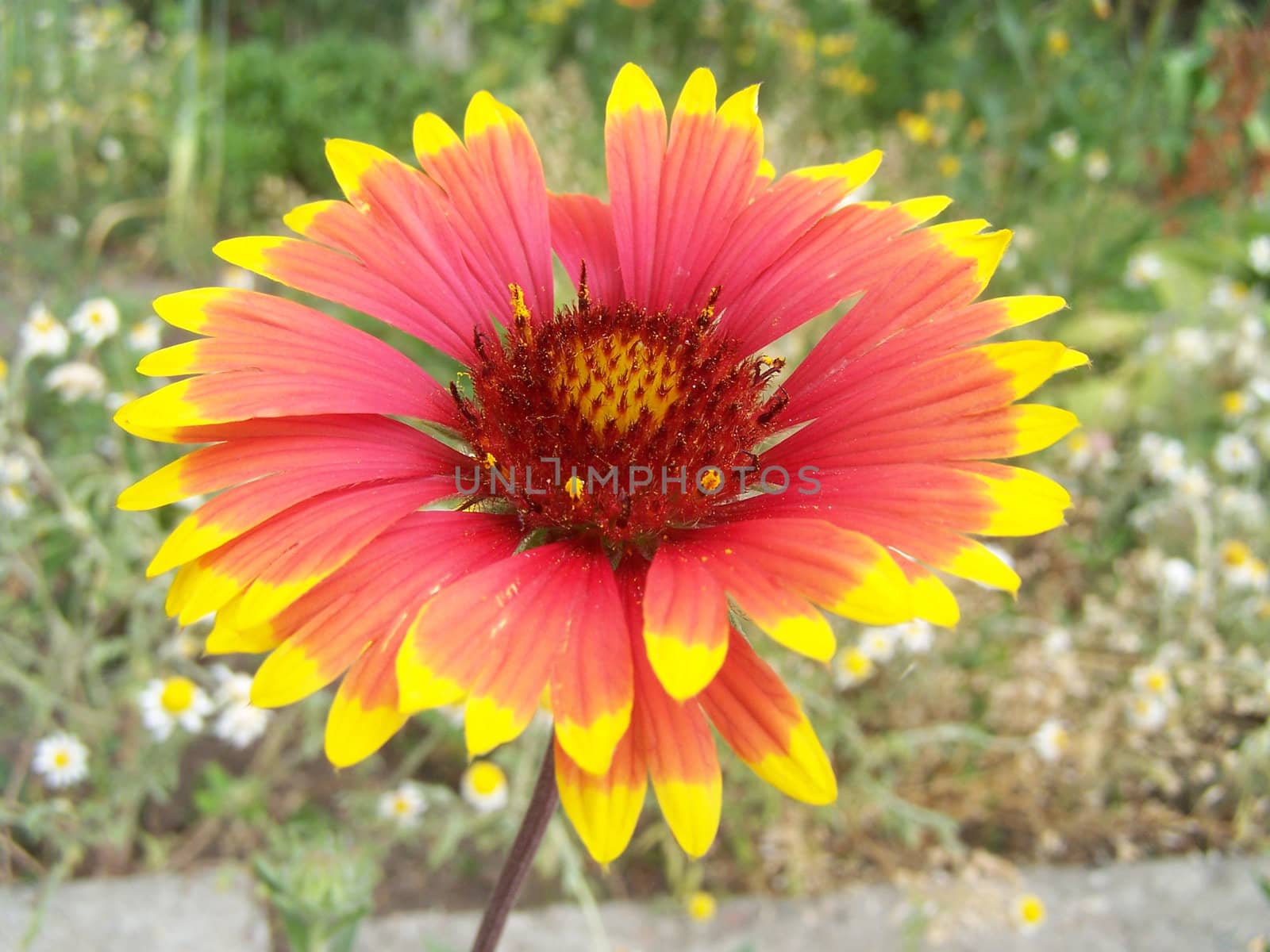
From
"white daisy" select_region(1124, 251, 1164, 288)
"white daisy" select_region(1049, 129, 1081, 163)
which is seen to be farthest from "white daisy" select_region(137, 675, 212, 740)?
"white daisy" select_region(1049, 129, 1081, 163)

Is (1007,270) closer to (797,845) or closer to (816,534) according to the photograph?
(797,845)

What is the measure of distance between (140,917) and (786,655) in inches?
39.9

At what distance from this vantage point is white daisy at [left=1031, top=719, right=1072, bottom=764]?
64.7 inches

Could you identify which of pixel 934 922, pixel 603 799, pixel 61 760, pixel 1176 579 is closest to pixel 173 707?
pixel 61 760

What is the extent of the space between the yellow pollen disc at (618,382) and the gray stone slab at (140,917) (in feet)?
3.10

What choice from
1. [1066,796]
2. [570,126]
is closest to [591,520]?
[1066,796]

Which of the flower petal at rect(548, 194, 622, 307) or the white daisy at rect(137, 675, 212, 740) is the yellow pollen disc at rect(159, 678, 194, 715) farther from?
the flower petal at rect(548, 194, 622, 307)

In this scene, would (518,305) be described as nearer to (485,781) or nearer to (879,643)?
(485,781)

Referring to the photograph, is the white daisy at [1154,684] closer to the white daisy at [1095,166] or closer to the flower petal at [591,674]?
the flower petal at [591,674]

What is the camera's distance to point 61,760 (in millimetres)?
1401

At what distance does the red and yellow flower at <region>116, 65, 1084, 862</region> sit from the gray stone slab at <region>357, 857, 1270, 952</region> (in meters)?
0.85

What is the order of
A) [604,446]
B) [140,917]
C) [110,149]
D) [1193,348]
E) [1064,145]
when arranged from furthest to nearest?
[1064,145]
[110,149]
[1193,348]
[140,917]
[604,446]

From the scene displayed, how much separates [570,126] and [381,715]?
7.80 feet

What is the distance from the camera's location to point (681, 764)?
60cm
